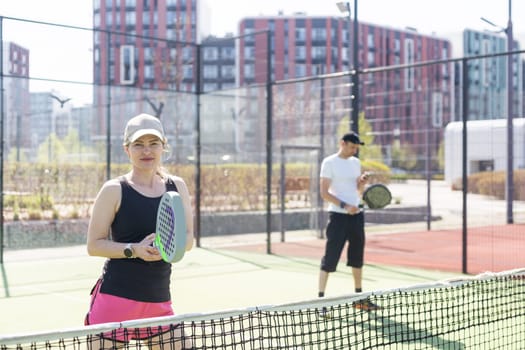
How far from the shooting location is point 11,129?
22.2 m

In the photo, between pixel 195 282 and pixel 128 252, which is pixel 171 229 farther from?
pixel 195 282

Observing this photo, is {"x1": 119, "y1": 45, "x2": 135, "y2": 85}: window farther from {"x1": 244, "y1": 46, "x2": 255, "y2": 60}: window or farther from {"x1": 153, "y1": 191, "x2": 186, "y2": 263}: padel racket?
{"x1": 244, "y1": 46, "x2": 255, "y2": 60}: window

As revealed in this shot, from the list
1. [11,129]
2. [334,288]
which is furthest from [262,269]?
[11,129]

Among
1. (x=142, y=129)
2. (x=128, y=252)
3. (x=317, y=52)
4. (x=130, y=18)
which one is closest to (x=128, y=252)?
(x=128, y=252)

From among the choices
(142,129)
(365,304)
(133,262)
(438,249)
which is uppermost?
(142,129)

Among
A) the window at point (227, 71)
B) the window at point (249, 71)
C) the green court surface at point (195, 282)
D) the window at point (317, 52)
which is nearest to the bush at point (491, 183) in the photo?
the green court surface at point (195, 282)

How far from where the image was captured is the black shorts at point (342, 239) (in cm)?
699

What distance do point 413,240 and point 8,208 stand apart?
742 centimetres

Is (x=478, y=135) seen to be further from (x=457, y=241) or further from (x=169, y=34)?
(x=169, y=34)

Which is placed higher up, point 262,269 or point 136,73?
point 136,73

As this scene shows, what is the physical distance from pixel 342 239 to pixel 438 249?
6.38m

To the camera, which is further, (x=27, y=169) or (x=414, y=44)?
(x=414, y=44)

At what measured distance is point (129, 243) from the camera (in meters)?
3.14

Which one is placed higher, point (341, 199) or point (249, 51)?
point (249, 51)
